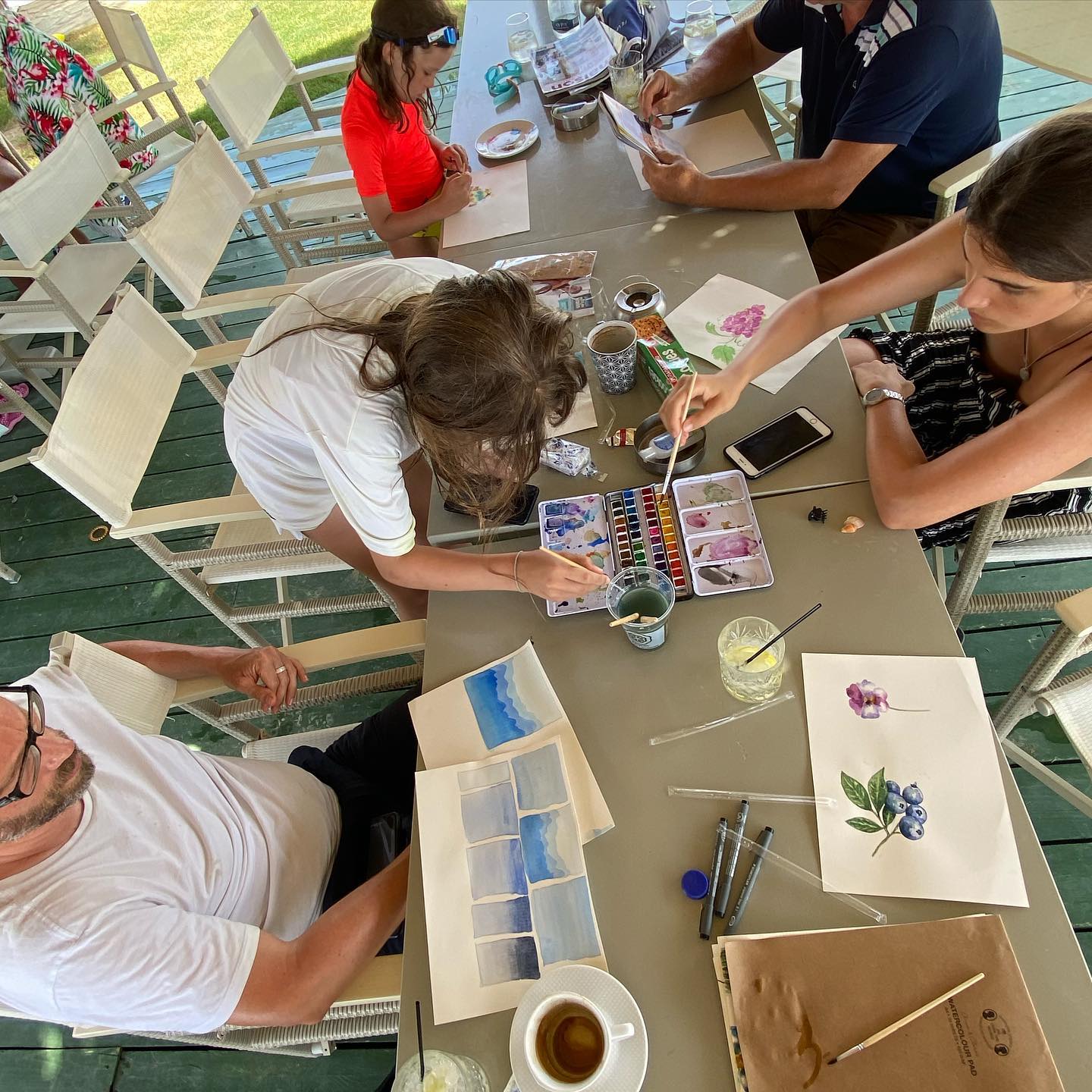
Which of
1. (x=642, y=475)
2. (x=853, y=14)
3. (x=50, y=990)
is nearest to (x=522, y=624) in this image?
(x=642, y=475)

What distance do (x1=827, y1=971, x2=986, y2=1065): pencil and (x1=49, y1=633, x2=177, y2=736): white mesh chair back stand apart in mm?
1197

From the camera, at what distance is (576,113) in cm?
217

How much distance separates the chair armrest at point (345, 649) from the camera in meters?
1.39

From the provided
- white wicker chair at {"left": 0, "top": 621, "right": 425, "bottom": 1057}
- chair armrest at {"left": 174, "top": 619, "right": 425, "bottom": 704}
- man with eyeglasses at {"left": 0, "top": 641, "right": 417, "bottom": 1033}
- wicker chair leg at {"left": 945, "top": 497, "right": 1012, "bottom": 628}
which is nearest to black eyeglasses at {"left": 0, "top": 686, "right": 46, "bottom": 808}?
man with eyeglasses at {"left": 0, "top": 641, "right": 417, "bottom": 1033}

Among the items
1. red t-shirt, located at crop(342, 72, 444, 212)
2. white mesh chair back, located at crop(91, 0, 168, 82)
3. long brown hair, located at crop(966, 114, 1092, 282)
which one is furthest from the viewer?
white mesh chair back, located at crop(91, 0, 168, 82)

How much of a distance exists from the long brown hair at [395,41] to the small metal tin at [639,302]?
3.15ft

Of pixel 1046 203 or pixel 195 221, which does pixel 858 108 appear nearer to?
pixel 1046 203

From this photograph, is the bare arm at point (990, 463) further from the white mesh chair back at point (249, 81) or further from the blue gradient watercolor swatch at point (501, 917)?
the white mesh chair back at point (249, 81)

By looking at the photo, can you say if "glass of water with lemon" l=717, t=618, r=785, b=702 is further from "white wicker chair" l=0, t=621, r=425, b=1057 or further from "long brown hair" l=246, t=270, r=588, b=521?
"white wicker chair" l=0, t=621, r=425, b=1057

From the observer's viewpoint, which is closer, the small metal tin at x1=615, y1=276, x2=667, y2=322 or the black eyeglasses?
the black eyeglasses

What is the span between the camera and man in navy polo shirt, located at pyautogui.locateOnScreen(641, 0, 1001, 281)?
1592 mm

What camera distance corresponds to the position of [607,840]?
1019 millimetres

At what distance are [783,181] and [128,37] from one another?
3.30m

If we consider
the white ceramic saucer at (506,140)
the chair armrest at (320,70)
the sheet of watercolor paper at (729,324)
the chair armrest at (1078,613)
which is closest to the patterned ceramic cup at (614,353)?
the sheet of watercolor paper at (729,324)
